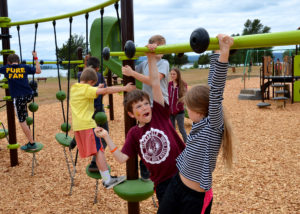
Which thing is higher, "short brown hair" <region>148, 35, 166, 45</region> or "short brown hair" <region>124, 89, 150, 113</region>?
"short brown hair" <region>148, 35, 166, 45</region>

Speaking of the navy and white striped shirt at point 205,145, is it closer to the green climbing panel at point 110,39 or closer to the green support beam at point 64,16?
the green support beam at point 64,16

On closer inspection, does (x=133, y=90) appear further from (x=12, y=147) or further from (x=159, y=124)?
(x=12, y=147)

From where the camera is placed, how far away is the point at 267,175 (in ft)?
12.7

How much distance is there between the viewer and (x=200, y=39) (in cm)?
120

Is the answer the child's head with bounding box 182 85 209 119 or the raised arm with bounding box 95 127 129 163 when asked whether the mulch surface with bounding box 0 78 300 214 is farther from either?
the raised arm with bounding box 95 127 129 163

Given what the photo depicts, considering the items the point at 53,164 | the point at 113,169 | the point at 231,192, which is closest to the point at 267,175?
the point at 231,192

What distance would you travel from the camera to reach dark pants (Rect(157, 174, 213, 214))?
1581 millimetres

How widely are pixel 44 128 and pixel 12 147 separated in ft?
10.7

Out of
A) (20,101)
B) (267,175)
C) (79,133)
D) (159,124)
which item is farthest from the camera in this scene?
(20,101)

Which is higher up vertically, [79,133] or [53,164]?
[79,133]

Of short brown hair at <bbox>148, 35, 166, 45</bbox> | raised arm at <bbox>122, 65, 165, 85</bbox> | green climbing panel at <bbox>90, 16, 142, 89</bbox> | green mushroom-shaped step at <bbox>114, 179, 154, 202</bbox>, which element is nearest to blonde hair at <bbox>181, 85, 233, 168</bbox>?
raised arm at <bbox>122, 65, 165, 85</bbox>

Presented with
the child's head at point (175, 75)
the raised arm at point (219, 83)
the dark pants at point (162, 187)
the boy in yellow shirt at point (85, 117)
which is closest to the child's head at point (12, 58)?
the boy in yellow shirt at point (85, 117)

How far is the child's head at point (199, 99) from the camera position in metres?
1.54

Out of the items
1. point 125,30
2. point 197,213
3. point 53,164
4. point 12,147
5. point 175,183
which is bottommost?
point 53,164
